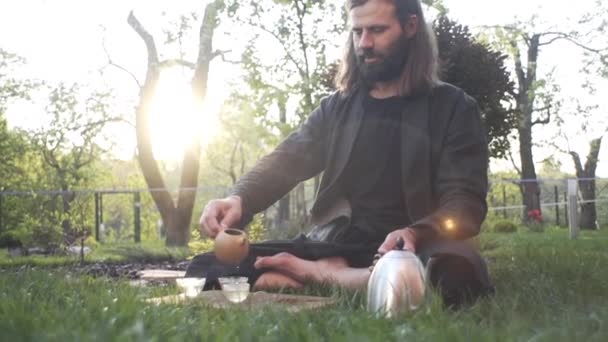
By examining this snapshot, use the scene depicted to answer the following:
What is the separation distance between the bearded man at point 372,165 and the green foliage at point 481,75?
2.71 metres

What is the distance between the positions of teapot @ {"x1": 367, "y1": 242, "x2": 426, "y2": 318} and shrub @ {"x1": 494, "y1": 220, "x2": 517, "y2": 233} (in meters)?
11.7

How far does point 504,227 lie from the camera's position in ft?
46.1

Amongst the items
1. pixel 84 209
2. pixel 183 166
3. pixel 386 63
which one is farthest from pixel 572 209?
pixel 386 63

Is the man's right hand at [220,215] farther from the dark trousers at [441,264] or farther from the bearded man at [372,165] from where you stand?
the dark trousers at [441,264]

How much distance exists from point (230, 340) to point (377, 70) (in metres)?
2.09

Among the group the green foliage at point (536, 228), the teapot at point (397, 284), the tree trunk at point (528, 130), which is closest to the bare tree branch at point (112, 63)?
the tree trunk at point (528, 130)

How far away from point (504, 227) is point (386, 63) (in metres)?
11.1

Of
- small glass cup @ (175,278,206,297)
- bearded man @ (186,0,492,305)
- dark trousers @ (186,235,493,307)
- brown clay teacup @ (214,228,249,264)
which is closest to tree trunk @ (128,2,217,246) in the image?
bearded man @ (186,0,492,305)

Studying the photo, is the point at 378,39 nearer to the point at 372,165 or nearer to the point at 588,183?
the point at 372,165

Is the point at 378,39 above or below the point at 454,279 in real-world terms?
above

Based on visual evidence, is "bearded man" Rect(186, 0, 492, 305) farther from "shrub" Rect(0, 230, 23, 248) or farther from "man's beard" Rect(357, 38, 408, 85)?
"shrub" Rect(0, 230, 23, 248)

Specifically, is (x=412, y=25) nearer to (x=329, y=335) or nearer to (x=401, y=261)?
(x=401, y=261)

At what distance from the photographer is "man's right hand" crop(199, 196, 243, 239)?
3338mm

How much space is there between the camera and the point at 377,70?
142 inches
